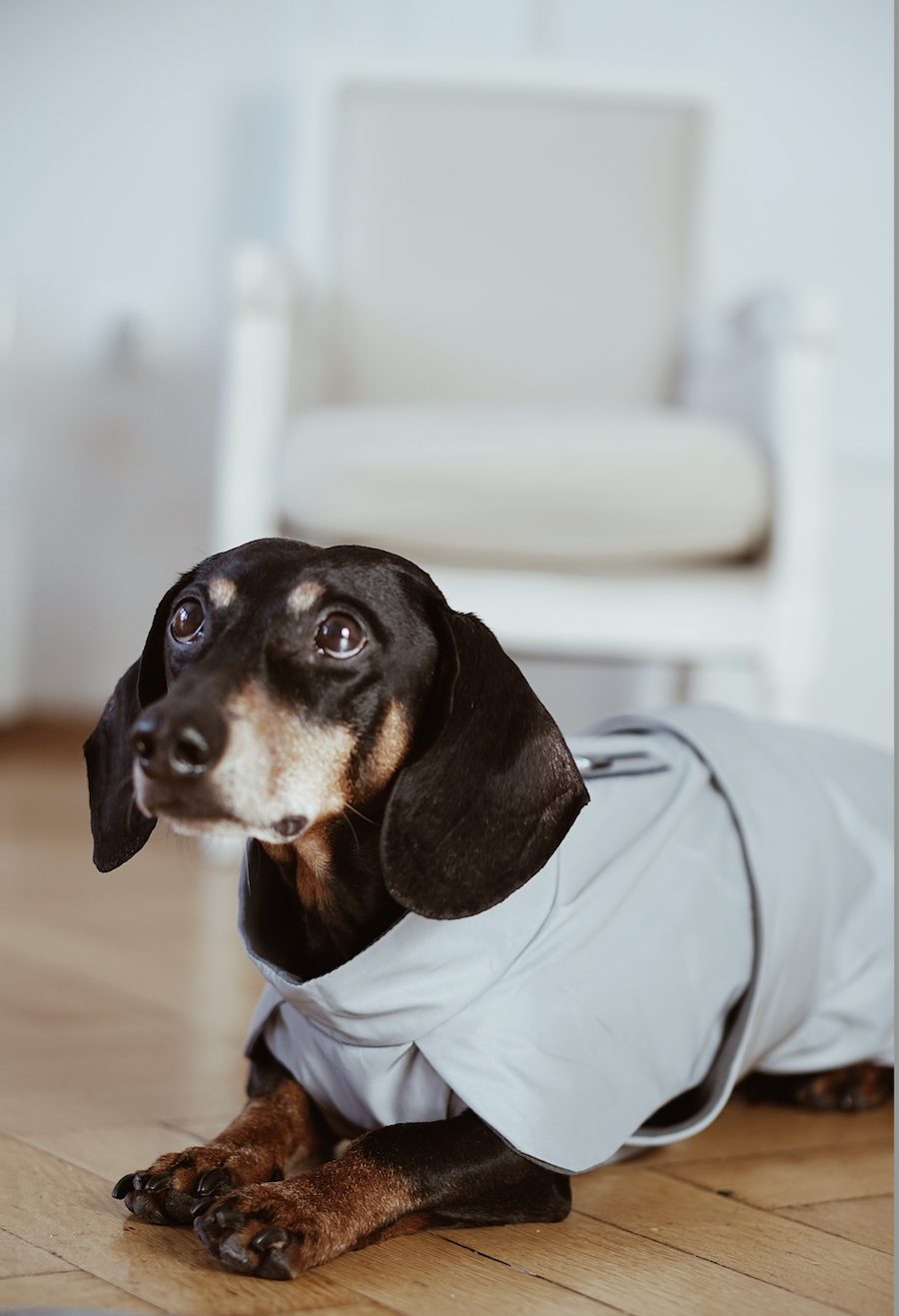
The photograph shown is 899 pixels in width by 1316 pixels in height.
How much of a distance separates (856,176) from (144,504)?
1829mm

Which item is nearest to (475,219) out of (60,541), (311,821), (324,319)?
(324,319)

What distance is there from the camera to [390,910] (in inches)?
39.9

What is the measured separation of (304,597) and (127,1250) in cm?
42

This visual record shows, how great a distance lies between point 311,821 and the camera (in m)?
0.91

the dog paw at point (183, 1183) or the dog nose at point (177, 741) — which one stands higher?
the dog nose at point (177, 741)

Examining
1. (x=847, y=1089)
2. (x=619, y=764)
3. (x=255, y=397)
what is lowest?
(x=847, y=1089)

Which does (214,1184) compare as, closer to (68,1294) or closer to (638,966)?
(68,1294)

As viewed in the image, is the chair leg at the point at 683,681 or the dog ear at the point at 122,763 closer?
the dog ear at the point at 122,763

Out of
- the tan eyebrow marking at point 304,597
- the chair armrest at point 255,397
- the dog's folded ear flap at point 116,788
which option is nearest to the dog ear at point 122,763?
the dog's folded ear flap at point 116,788

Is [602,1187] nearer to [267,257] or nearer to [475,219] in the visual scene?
[267,257]

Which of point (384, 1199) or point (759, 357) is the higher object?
point (759, 357)

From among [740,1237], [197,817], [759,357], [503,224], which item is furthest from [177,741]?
[503,224]

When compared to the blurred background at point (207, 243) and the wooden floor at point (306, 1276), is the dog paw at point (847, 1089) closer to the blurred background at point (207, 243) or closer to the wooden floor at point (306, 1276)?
the wooden floor at point (306, 1276)

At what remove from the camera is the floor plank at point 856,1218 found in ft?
3.28
